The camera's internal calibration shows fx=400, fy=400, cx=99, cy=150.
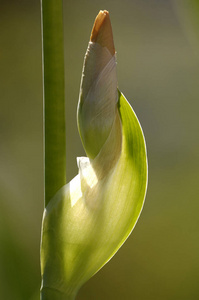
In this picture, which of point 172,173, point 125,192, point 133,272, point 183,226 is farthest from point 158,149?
point 125,192

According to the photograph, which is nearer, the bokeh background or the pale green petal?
the pale green petal

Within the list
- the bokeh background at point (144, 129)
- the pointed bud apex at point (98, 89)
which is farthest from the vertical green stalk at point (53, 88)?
the bokeh background at point (144, 129)

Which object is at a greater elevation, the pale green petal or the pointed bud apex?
the pointed bud apex

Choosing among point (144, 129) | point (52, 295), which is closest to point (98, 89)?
point (52, 295)

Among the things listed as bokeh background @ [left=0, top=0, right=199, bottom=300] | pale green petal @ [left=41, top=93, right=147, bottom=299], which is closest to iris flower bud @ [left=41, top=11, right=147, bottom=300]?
pale green petal @ [left=41, top=93, right=147, bottom=299]

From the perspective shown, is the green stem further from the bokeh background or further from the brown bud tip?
the bokeh background

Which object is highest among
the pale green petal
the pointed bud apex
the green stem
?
the pointed bud apex

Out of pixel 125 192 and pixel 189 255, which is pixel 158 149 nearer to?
pixel 189 255
